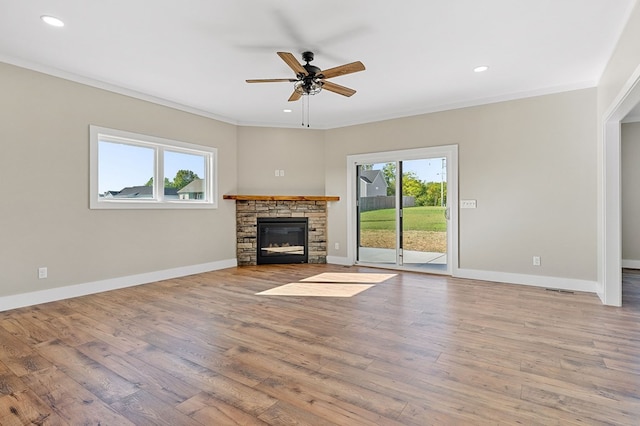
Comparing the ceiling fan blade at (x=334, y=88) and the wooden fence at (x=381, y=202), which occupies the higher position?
the ceiling fan blade at (x=334, y=88)

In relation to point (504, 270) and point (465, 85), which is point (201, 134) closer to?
point (465, 85)

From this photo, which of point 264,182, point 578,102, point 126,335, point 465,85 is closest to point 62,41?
point 126,335

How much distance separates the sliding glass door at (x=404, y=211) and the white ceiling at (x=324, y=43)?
131 cm

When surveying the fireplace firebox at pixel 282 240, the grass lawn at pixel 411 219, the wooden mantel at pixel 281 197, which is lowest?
the fireplace firebox at pixel 282 240

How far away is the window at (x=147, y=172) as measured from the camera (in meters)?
4.54

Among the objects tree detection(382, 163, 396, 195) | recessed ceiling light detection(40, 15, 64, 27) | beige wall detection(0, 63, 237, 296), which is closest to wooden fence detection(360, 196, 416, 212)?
tree detection(382, 163, 396, 195)

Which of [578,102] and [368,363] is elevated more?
[578,102]

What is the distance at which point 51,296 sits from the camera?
4.00 metres

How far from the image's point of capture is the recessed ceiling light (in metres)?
2.88

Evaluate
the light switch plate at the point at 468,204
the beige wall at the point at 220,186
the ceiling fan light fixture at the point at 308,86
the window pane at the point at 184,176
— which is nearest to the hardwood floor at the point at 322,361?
the beige wall at the point at 220,186

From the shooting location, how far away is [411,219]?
19.3 ft

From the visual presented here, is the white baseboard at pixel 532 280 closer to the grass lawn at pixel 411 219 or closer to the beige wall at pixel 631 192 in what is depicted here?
the grass lawn at pixel 411 219

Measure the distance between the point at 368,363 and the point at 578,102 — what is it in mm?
4504

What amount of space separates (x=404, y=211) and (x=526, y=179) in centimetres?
192
